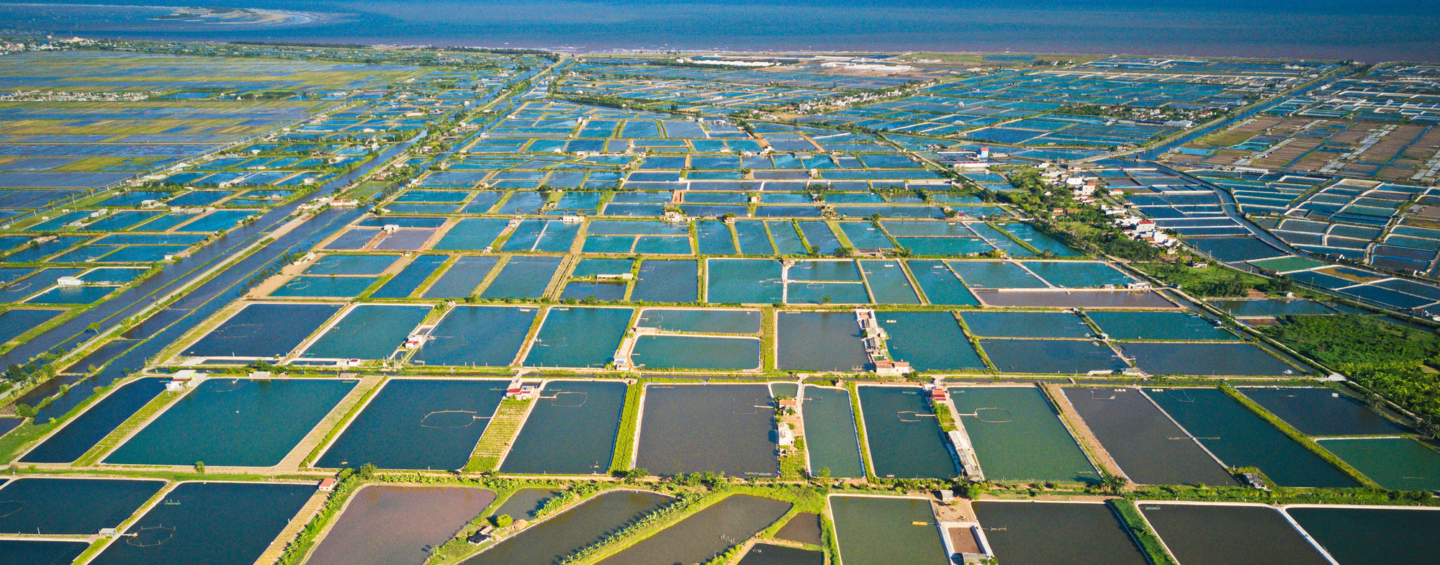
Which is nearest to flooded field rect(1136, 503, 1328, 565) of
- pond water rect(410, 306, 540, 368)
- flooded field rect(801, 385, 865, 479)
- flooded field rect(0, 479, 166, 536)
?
flooded field rect(801, 385, 865, 479)

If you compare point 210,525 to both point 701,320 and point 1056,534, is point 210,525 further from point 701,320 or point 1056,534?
point 1056,534

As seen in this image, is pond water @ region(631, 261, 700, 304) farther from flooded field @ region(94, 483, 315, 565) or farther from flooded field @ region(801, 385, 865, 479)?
flooded field @ region(94, 483, 315, 565)

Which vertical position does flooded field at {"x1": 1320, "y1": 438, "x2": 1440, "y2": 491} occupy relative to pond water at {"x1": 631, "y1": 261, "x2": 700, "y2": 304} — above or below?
below

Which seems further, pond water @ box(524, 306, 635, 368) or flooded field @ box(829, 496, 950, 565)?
pond water @ box(524, 306, 635, 368)

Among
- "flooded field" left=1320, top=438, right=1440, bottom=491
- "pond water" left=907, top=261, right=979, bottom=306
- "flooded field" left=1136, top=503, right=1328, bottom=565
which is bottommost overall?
"flooded field" left=1136, top=503, right=1328, bottom=565

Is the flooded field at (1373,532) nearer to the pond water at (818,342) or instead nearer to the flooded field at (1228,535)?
the flooded field at (1228,535)

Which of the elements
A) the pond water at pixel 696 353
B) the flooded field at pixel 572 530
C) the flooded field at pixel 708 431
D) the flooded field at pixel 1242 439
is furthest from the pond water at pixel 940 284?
the flooded field at pixel 572 530

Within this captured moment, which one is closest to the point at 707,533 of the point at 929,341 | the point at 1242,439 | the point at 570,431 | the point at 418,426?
the point at 570,431
